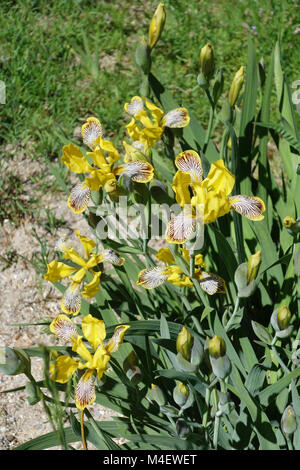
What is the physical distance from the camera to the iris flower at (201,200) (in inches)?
43.6

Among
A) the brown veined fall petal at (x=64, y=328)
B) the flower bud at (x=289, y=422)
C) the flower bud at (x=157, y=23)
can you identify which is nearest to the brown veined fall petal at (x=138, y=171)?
the brown veined fall petal at (x=64, y=328)

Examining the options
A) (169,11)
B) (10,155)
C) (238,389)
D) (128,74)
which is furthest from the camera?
(169,11)

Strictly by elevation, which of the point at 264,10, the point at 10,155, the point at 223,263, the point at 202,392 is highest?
the point at 264,10

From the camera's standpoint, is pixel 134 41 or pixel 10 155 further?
pixel 134 41

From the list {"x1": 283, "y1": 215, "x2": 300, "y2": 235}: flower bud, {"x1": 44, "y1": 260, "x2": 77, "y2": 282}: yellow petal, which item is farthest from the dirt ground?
{"x1": 283, "y1": 215, "x2": 300, "y2": 235}: flower bud

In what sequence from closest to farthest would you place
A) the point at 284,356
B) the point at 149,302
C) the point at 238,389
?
the point at 238,389, the point at 284,356, the point at 149,302

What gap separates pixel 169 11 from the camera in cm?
305

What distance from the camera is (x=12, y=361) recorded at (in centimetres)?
107

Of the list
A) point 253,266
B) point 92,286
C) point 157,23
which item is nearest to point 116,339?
point 92,286

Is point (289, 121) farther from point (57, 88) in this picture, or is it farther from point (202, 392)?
point (57, 88)

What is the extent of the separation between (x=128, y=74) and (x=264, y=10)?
2.69ft

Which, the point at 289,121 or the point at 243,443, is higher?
the point at 289,121

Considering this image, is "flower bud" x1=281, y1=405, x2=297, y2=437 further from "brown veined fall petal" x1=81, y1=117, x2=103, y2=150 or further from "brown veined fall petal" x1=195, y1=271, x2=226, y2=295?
"brown veined fall petal" x1=81, y1=117, x2=103, y2=150

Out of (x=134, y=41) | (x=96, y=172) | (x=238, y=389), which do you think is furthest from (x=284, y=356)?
(x=134, y=41)
